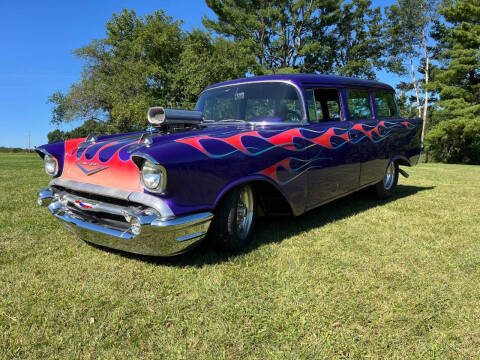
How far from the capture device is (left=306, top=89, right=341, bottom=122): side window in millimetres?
3738

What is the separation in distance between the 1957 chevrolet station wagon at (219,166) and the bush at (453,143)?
62.9ft

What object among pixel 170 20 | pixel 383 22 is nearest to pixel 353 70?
pixel 383 22

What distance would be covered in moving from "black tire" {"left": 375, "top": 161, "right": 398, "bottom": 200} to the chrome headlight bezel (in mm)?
3968

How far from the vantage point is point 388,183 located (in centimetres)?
564

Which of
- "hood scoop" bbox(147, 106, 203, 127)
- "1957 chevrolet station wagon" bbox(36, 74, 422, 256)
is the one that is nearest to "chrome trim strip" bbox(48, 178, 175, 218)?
"1957 chevrolet station wagon" bbox(36, 74, 422, 256)

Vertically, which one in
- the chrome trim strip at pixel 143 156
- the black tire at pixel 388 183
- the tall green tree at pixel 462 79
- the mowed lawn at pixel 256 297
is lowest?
the mowed lawn at pixel 256 297

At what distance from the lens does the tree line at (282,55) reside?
2091 cm

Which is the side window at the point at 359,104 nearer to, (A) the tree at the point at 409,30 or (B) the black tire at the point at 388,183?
(B) the black tire at the point at 388,183

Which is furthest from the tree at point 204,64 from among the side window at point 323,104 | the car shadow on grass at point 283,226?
the side window at point 323,104

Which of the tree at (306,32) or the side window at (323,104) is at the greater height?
the tree at (306,32)

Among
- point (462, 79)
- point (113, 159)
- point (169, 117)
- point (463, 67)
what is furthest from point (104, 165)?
point (462, 79)

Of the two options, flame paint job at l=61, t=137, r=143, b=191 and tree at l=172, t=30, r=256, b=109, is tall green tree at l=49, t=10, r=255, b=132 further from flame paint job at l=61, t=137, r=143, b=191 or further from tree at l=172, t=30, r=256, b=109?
flame paint job at l=61, t=137, r=143, b=191

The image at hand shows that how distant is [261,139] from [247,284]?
128 cm

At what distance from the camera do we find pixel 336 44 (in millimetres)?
28328
